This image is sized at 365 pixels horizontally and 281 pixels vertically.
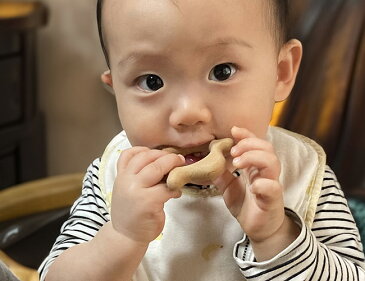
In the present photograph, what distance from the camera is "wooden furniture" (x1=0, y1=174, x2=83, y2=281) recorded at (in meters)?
1.10

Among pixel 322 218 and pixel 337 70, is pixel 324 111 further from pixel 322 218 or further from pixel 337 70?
pixel 322 218

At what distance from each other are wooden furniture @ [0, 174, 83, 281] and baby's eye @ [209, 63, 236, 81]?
1.86ft

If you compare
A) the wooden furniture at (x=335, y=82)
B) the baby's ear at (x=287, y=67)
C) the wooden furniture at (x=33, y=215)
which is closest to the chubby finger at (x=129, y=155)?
the baby's ear at (x=287, y=67)

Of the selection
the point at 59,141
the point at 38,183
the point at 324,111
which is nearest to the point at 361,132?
the point at 324,111

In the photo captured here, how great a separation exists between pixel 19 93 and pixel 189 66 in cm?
118

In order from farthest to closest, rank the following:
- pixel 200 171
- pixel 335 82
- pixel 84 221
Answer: pixel 335 82, pixel 84 221, pixel 200 171

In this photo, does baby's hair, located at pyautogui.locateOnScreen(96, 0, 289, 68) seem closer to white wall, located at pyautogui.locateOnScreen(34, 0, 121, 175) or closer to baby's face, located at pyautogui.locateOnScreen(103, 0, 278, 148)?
baby's face, located at pyautogui.locateOnScreen(103, 0, 278, 148)

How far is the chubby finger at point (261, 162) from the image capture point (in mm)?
627

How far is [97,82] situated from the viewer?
76.0 inches

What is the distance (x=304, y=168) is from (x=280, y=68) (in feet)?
0.49

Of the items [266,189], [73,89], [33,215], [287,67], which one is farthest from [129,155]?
[73,89]

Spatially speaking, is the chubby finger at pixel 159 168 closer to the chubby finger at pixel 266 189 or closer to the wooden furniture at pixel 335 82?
the chubby finger at pixel 266 189

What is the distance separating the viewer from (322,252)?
707 mm

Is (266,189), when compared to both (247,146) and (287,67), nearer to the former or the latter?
(247,146)
